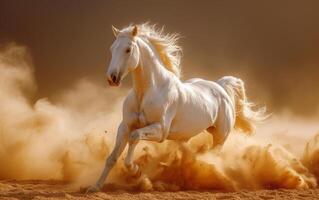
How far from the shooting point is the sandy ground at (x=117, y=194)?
525 cm

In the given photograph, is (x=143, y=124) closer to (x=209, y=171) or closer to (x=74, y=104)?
(x=209, y=171)

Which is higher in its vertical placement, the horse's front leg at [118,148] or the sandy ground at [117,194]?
the horse's front leg at [118,148]

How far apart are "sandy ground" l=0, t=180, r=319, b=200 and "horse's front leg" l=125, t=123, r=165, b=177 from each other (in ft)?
0.84

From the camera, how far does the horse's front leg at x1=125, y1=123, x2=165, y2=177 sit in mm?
5504

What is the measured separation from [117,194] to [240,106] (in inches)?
115

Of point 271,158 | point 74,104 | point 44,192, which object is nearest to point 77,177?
point 44,192

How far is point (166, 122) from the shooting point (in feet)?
19.2

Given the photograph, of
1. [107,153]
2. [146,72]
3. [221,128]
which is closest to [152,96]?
[146,72]

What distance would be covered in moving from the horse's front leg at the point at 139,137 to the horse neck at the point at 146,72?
1.17 feet

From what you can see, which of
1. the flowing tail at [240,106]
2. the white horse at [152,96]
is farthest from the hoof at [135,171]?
the flowing tail at [240,106]

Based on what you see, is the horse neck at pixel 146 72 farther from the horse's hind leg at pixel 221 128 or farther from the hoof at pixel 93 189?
the horse's hind leg at pixel 221 128

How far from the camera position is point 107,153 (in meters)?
7.26

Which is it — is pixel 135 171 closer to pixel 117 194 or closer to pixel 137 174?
pixel 137 174

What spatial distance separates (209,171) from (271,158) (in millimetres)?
903
